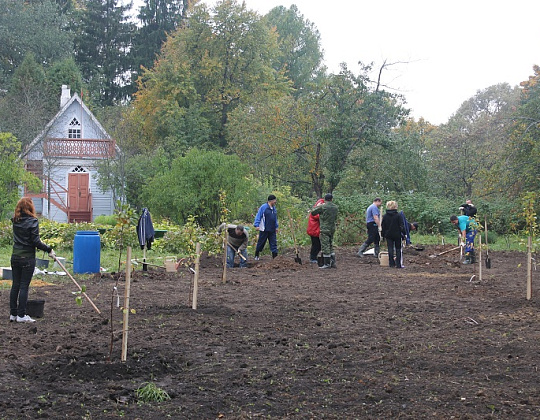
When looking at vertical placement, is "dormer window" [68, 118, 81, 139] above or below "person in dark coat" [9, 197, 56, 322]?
above

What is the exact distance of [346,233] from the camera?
22.8 metres

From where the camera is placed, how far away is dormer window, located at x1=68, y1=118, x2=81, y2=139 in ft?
131

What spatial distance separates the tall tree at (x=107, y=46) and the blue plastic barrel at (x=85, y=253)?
141 ft

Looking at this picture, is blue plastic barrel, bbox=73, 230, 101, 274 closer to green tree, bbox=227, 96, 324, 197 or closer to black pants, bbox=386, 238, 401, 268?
black pants, bbox=386, 238, 401, 268

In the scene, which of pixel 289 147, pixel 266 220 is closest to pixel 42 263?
pixel 266 220

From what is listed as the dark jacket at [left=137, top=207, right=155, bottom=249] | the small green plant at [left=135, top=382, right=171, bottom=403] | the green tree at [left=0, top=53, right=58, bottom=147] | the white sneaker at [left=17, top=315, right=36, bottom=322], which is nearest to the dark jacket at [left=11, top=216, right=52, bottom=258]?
the white sneaker at [left=17, top=315, right=36, bottom=322]

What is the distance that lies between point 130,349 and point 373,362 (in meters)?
2.47

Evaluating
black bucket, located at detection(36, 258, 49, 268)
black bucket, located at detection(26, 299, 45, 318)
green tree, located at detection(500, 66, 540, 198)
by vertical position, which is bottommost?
black bucket, located at detection(26, 299, 45, 318)

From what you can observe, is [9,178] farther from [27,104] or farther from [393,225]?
[27,104]

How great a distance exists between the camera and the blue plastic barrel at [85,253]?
1369cm

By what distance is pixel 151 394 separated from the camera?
5438 millimetres

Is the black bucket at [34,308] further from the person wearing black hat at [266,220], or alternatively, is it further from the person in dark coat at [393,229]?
the person in dark coat at [393,229]

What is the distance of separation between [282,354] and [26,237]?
148 inches

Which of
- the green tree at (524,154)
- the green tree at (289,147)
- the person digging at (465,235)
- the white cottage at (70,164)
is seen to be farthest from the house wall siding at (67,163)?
the person digging at (465,235)
